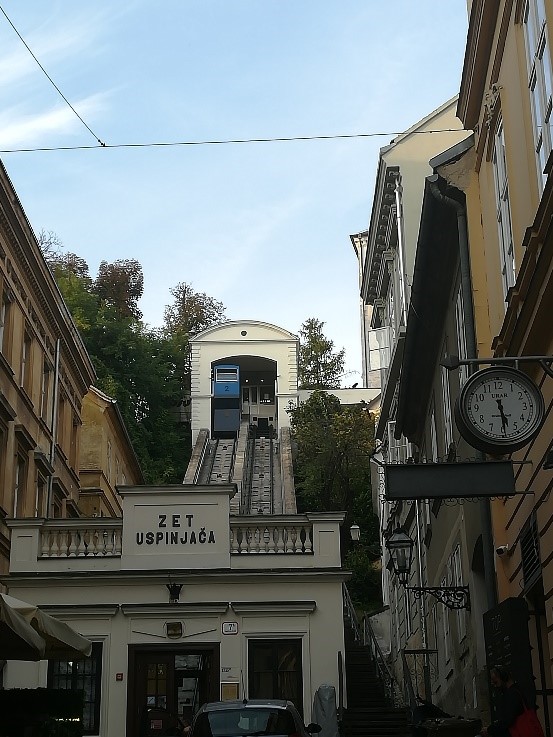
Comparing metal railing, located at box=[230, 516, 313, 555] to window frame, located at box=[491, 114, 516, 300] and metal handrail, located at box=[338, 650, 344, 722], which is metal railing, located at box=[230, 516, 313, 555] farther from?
window frame, located at box=[491, 114, 516, 300]

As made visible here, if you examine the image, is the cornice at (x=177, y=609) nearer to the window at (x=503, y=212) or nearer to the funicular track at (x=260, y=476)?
the window at (x=503, y=212)

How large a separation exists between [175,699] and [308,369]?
5795 centimetres

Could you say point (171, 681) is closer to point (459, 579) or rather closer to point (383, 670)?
point (459, 579)

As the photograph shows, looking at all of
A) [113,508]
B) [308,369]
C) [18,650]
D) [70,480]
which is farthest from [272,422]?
[18,650]

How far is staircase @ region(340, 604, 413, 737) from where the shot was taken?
867 inches

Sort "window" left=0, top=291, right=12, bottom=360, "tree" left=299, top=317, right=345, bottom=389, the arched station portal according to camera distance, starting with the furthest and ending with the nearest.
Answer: "tree" left=299, top=317, right=345, bottom=389, the arched station portal, "window" left=0, top=291, right=12, bottom=360

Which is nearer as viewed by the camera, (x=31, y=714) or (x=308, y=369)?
(x=31, y=714)

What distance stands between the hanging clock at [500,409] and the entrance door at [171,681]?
12717 mm

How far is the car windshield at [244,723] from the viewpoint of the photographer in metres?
13.8

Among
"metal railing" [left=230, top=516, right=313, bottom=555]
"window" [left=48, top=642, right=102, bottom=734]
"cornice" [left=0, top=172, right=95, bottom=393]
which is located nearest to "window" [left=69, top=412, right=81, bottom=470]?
"cornice" [left=0, top=172, right=95, bottom=393]

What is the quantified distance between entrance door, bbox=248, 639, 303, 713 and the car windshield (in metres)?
7.88

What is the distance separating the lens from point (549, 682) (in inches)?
476

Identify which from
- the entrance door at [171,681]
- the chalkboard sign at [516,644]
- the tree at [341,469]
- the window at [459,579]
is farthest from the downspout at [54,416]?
the tree at [341,469]

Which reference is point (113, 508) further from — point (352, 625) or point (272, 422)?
point (272, 422)
